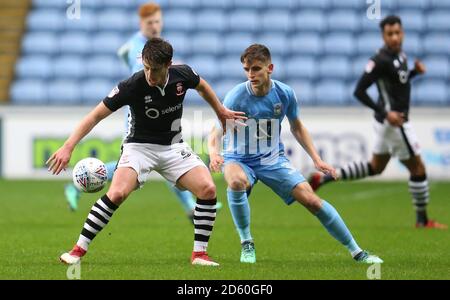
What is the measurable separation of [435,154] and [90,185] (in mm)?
10117

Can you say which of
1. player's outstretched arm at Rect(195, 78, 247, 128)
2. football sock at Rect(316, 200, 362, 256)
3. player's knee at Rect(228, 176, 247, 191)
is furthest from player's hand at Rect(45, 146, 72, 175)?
football sock at Rect(316, 200, 362, 256)

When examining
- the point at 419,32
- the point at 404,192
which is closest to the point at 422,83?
the point at 419,32

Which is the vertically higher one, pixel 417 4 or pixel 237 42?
pixel 417 4

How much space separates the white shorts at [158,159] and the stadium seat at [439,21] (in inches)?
530

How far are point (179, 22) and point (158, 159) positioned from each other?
13203 millimetres

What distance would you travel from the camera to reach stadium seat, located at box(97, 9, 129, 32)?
66.7 ft

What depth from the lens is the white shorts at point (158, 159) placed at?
736 centimetres

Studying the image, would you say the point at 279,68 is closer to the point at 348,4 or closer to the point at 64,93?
the point at 348,4

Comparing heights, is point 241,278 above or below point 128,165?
below

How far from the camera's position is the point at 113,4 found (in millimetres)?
20859

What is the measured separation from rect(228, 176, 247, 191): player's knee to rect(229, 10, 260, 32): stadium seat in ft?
42.1

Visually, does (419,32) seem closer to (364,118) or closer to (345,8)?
(345,8)

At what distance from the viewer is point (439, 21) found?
65.8ft

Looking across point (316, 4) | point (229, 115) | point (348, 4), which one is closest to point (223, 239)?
point (229, 115)
